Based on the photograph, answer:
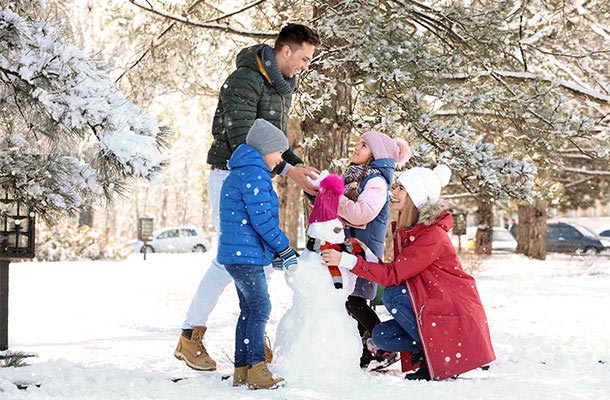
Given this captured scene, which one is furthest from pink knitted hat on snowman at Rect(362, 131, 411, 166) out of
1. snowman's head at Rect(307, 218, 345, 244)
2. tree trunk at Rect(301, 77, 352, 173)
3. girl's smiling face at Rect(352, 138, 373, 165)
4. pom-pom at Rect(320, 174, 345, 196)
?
tree trunk at Rect(301, 77, 352, 173)

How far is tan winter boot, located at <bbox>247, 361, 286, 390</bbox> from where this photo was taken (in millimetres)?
4055

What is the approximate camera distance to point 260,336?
4.20 m

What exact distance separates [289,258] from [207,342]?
1884 millimetres

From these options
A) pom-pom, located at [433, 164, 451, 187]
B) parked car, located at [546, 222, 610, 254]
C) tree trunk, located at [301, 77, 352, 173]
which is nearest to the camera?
pom-pom, located at [433, 164, 451, 187]

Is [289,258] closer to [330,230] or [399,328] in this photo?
[330,230]

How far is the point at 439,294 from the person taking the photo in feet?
14.6

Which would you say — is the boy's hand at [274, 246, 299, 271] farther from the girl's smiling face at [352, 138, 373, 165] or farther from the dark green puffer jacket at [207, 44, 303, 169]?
the girl's smiling face at [352, 138, 373, 165]

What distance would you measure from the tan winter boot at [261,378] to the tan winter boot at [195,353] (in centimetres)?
56

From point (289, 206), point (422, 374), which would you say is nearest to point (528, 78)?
point (422, 374)

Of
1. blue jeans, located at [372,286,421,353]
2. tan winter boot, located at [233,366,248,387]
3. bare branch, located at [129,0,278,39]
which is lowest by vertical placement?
tan winter boot, located at [233,366,248,387]

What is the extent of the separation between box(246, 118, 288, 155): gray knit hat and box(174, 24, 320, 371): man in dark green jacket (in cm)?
22

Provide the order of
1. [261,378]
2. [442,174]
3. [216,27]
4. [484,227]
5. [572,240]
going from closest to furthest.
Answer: [261,378] < [442,174] < [216,27] < [484,227] < [572,240]

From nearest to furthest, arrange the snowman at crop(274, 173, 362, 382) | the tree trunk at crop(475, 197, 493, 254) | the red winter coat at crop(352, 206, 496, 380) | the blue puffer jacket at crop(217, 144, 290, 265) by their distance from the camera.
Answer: the blue puffer jacket at crop(217, 144, 290, 265) < the snowman at crop(274, 173, 362, 382) < the red winter coat at crop(352, 206, 496, 380) < the tree trunk at crop(475, 197, 493, 254)

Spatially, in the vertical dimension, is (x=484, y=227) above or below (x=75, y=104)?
below
